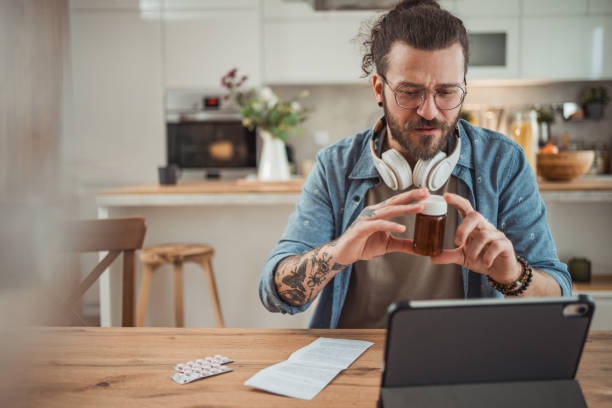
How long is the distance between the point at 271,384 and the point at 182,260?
162 cm

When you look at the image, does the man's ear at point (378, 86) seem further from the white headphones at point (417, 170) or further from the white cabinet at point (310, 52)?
the white cabinet at point (310, 52)

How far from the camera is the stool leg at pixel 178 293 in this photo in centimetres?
239

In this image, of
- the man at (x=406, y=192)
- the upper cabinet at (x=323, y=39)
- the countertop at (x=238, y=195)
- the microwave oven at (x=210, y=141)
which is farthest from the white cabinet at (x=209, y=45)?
the man at (x=406, y=192)

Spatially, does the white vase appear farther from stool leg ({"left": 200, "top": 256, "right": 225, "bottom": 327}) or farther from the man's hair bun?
the man's hair bun

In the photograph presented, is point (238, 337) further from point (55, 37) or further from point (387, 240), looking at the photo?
point (55, 37)

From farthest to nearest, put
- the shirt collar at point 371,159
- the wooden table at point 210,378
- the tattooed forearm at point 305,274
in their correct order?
the shirt collar at point 371,159 → the tattooed forearm at point 305,274 → the wooden table at point 210,378

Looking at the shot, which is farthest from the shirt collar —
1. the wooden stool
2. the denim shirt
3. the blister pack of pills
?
the wooden stool

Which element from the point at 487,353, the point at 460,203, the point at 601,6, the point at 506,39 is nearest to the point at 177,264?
the point at 460,203

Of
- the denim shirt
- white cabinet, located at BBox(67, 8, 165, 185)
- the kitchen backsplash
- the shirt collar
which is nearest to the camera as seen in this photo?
the denim shirt

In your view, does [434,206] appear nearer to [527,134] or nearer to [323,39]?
[527,134]

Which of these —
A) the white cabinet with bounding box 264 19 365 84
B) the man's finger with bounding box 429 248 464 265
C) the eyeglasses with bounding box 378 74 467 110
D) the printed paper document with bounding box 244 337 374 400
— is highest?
the white cabinet with bounding box 264 19 365 84

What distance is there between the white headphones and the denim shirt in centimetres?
9

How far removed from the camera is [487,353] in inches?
25.2

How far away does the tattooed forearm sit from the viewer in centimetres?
114
